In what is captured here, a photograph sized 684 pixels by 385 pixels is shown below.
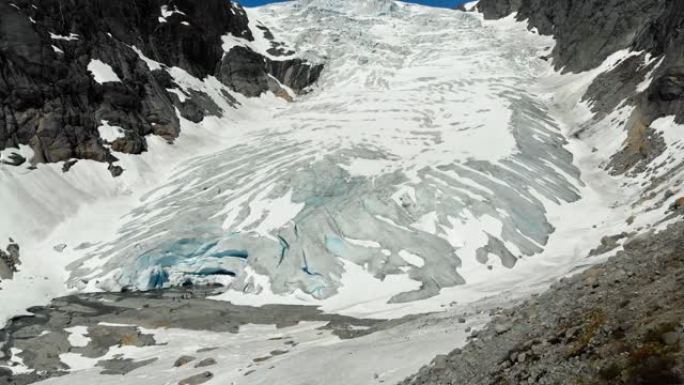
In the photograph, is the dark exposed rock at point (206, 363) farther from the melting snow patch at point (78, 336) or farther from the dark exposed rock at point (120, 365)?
the melting snow patch at point (78, 336)

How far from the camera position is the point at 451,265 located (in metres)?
32.1

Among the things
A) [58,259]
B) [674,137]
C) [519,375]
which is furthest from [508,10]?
[519,375]

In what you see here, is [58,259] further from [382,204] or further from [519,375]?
[519,375]

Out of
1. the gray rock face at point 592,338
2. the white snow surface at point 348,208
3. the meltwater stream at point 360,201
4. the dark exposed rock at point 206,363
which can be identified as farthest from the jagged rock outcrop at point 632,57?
the dark exposed rock at point 206,363

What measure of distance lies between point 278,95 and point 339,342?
65.2 metres

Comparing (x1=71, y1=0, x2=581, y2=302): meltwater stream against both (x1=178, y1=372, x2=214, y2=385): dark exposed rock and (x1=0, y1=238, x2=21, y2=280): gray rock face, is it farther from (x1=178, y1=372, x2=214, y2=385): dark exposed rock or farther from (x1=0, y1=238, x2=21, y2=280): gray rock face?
(x1=178, y1=372, x2=214, y2=385): dark exposed rock

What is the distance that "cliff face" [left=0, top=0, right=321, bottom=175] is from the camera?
1892 inches

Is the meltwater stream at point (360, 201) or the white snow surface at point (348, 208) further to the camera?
the meltwater stream at point (360, 201)

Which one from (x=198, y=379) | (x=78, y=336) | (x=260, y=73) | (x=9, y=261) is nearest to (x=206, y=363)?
(x=198, y=379)

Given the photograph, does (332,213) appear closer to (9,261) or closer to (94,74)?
(9,261)

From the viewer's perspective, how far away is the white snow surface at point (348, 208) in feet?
105

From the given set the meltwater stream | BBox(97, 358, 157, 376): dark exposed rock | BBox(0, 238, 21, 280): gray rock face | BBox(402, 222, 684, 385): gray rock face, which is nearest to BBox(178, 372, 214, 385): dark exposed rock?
BBox(97, 358, 157, 376): dark exposed rock

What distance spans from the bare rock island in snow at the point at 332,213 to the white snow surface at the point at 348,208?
→ 0.60 feet

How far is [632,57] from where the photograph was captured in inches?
2322
